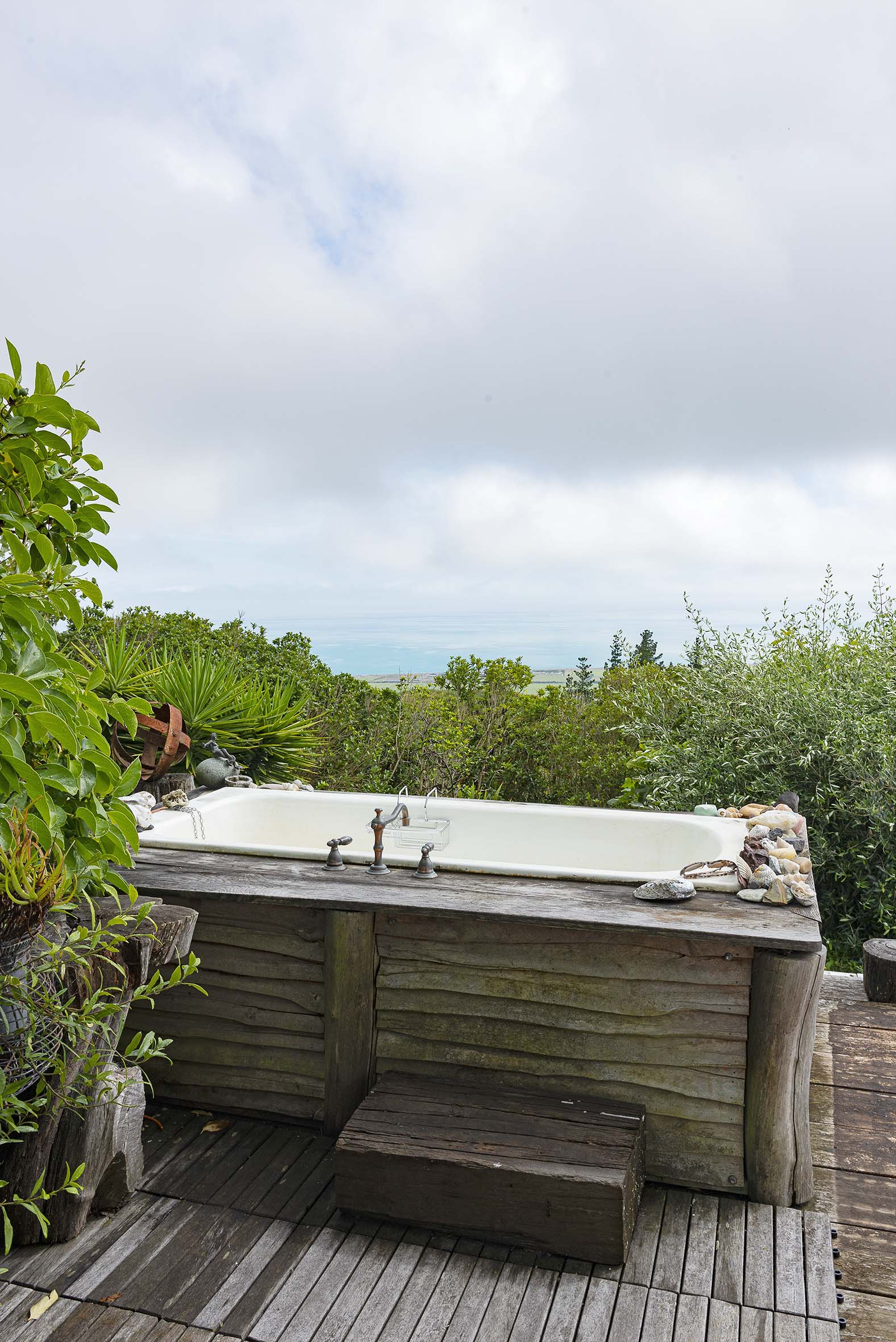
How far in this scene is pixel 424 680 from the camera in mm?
5750

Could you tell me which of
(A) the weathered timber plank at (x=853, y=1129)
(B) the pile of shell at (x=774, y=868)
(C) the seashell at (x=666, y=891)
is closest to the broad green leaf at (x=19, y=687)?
(C) the seashell at (x=666, y=891)

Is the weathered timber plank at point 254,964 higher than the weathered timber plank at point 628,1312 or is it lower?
higher

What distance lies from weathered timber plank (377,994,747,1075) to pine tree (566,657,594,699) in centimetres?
356

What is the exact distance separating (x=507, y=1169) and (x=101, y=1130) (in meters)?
0.82

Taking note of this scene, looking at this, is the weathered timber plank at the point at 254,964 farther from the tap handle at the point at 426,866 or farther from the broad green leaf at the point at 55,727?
the broad green leaf at the point at 55,727

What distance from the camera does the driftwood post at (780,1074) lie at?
6.61 ft

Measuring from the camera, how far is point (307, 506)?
6.87 meters

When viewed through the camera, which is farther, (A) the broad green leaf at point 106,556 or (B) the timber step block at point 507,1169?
(B) the timber step block at point 507,1169

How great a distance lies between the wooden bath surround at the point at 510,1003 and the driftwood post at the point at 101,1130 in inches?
14.8

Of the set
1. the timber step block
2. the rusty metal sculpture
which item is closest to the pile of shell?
the timber step block

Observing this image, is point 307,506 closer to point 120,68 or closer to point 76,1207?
point 120,68

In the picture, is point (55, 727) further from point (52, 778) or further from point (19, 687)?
point (52, 778)

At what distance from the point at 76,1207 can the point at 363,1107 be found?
1.98 ft

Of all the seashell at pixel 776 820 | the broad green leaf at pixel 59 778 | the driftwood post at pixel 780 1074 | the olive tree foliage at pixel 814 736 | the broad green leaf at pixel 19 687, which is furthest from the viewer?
the olive tree foliage at pixel 814 736
